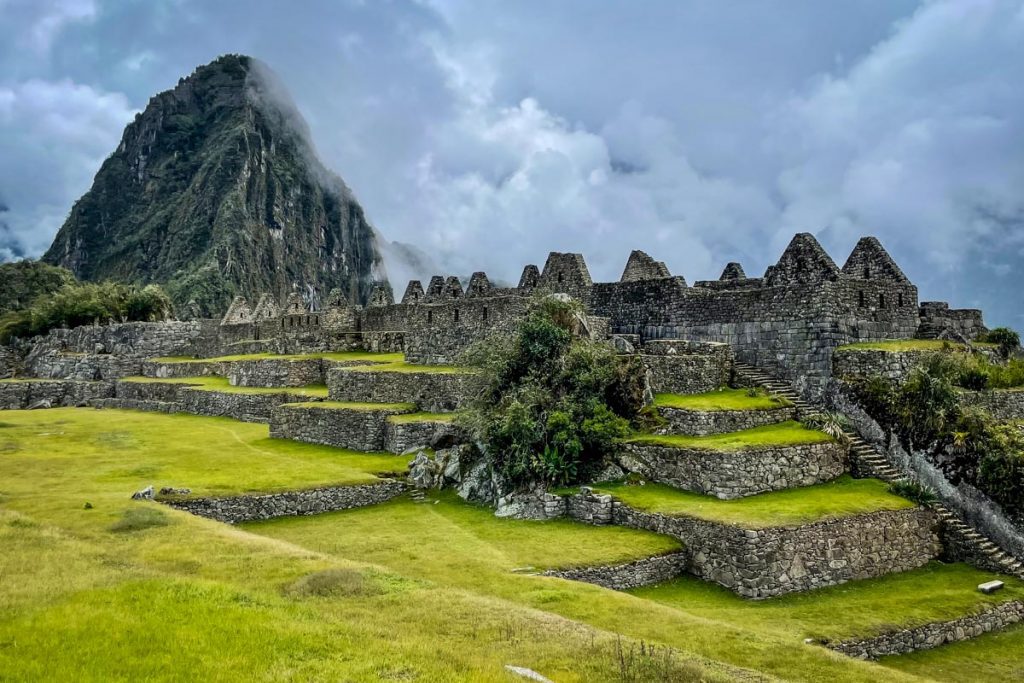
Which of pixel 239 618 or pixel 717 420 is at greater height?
pixel 717 420

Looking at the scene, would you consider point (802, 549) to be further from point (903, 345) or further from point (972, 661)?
point (903, 345)

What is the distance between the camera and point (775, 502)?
55.9 feet

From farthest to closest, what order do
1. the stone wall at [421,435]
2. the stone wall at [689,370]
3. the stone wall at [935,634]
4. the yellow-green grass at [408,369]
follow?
the yellow-green grass at [408,369] → the stone wall at [421,435] → the stone wall at [689,370] → the stone wall at [935,634]

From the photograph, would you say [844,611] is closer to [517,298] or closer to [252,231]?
[517,298]

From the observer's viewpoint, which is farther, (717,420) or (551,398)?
(551,398)

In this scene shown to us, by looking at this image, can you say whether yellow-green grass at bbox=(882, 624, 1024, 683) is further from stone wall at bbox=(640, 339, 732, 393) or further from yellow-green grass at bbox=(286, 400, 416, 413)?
yellow-green grass at bbox=(286, 400, 416, 413)

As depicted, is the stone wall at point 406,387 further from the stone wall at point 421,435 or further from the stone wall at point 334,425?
the stone wall at point 421,435

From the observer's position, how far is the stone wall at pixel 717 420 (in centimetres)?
2020

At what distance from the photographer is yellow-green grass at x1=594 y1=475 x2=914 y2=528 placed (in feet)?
52.2

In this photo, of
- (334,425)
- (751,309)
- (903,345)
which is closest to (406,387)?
(334,425)

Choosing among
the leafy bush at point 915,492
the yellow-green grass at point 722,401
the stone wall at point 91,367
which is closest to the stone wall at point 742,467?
the leafy bush at point 915,492

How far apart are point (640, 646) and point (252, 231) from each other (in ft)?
660

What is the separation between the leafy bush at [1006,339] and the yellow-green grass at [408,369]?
18320 millimetres

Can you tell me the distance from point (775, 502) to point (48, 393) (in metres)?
46.0
